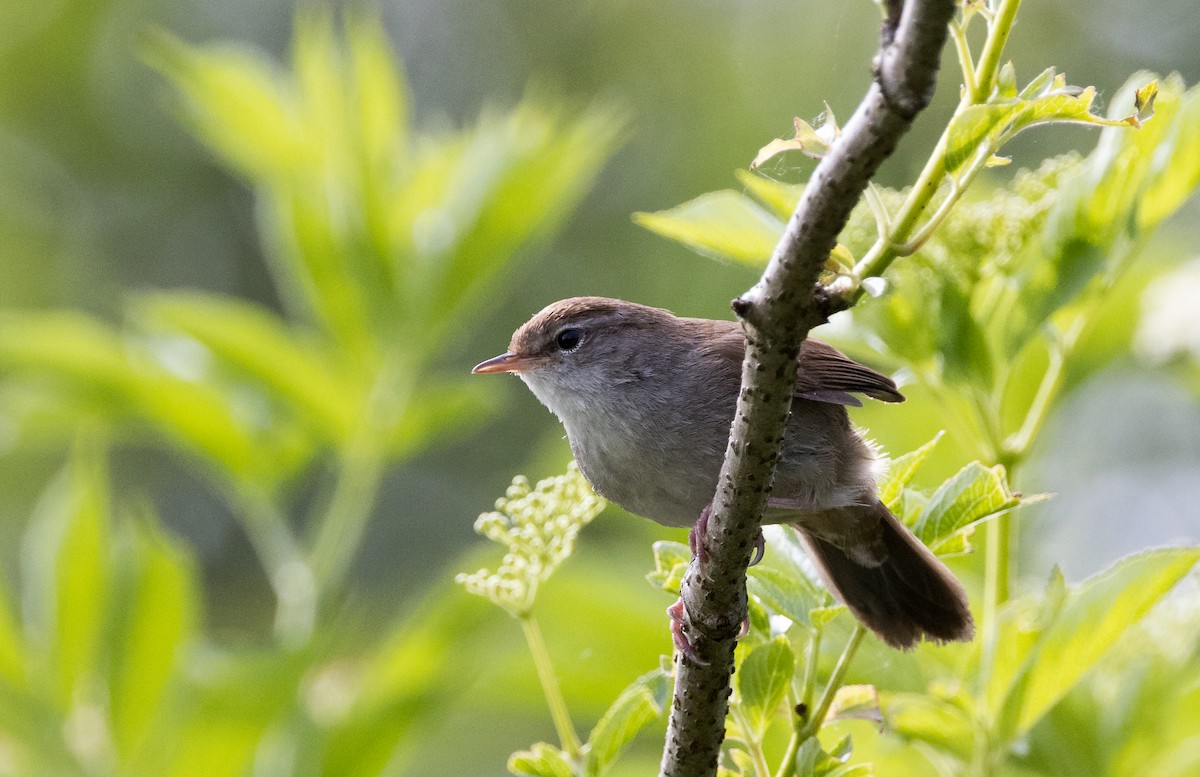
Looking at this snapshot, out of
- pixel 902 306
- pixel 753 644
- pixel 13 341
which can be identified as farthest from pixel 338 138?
pixel 753 644

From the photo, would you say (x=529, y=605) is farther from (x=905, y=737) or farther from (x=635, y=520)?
(x=635, y=520)

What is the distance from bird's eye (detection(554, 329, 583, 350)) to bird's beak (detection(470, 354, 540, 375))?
7 centimetres

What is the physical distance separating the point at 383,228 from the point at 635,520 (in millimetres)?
1293

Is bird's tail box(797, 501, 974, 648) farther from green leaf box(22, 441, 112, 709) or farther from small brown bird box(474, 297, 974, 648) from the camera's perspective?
green leaf box(22, 441, 112, 709)

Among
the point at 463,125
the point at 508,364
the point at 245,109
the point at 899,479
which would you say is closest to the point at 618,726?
the point at 899,479

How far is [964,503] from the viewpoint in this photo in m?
1.62

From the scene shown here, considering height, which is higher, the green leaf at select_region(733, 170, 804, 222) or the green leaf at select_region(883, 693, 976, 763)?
the green leaf at select_region(733, 170, 804, 222)

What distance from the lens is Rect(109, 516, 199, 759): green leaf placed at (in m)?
2.58

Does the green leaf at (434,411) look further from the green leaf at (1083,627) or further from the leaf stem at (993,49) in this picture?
the leaf stem at (993,49)

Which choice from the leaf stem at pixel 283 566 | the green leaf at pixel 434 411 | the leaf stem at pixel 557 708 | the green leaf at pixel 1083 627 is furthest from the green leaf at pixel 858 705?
the green leaf at pixel 434 411

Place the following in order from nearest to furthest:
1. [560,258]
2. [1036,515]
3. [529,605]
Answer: [529,605] → [1036,515] → [560,258]

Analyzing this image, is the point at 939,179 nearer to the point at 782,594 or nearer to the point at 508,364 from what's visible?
the point at 782,594

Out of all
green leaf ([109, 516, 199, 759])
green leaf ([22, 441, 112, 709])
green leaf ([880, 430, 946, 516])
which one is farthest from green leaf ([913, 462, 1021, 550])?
green leaf ([22, 441, 112, 709])

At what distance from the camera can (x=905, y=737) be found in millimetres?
1798
